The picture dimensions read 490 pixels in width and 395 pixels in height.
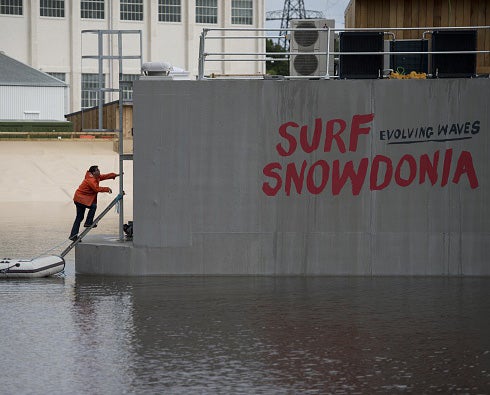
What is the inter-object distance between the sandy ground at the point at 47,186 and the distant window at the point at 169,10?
94.1ft

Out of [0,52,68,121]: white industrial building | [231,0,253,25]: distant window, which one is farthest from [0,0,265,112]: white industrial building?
[0,52,68,121]: white industrial building

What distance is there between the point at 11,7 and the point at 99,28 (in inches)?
249

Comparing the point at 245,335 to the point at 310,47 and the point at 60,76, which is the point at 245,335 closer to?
the point at 310,47

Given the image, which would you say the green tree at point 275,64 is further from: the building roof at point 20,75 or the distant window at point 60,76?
the building roof at point 20,75

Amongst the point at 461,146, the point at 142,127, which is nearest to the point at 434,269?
the point at 461,146

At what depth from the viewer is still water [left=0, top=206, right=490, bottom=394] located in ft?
37.1

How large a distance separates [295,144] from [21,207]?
2449cm

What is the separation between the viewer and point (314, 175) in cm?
1931

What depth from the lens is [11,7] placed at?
78.3m

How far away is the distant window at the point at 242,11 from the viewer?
277 ft

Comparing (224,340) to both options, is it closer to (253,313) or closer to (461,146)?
(253,313)

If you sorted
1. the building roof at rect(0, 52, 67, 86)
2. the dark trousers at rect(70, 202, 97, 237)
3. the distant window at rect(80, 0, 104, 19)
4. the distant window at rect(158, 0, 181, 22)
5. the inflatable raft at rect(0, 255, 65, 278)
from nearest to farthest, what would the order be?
the inflatable raft at rect(0, 255, 65, 278)
the dark trousers at rect(70, 202, 97, 237)
the building roof at rect(0, 52, 67, 86)
the distant window at rect(80, 0, 104, 19)
the distant window at rect(158, 0, 181, 22)

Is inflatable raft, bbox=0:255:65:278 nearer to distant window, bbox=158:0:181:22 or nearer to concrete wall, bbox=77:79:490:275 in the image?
concrete wall, bbox=77:79:490:275

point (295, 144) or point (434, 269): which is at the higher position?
point (295, 144)
